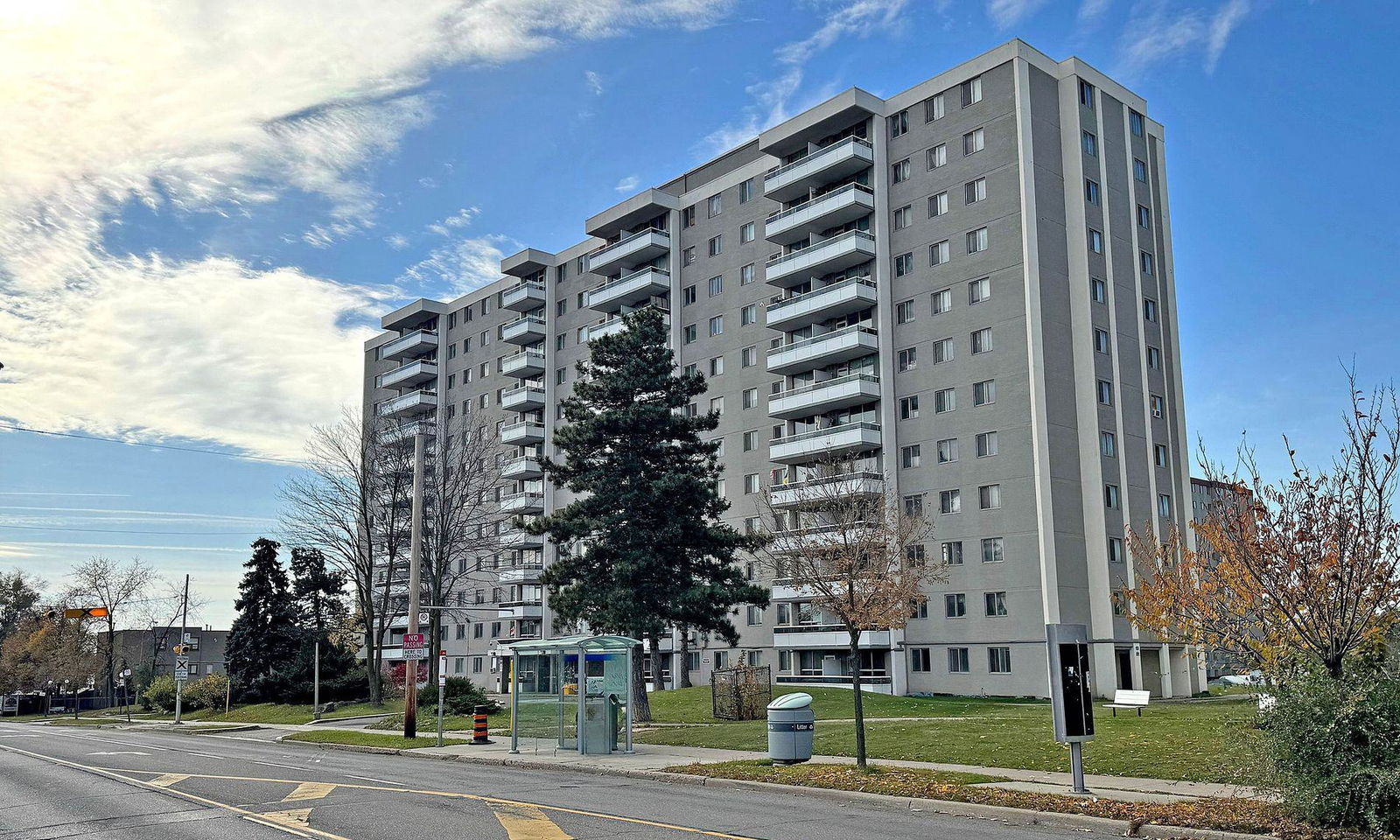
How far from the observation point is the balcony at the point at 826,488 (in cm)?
3816

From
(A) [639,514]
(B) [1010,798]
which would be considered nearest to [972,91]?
(A) [639,514]

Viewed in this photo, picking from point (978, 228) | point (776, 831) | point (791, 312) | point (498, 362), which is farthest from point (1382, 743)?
point (498, 362)

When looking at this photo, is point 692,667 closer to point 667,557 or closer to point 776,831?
point 667,557

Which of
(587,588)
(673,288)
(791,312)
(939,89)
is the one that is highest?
(939,89)

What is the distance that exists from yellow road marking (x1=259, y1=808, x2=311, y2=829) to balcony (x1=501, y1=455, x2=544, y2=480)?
61841 millimetres

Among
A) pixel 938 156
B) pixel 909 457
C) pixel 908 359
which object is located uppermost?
pixel 938 156

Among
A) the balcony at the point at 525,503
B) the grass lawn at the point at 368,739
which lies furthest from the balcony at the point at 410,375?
the grass lawn at the point at 368,739

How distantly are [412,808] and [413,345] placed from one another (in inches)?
3134

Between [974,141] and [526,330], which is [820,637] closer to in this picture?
[974,141]

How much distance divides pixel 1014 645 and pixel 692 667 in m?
21.2

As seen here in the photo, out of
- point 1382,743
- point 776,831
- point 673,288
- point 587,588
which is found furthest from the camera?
point 673,288

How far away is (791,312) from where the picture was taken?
59.1 metres

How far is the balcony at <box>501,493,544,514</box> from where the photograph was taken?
7931 cm

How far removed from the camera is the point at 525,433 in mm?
79438
